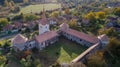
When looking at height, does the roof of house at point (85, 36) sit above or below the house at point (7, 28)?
above

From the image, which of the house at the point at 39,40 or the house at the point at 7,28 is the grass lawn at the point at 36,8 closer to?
the house at the point at 7,28

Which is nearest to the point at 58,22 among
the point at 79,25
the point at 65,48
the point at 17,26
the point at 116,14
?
the point at 79,25

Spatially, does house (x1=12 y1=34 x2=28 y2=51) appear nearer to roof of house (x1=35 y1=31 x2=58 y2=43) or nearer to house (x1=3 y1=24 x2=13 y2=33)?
roof of house (x1=35 y1=31 x2=58 y2=43)

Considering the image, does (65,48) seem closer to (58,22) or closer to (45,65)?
(45,65)

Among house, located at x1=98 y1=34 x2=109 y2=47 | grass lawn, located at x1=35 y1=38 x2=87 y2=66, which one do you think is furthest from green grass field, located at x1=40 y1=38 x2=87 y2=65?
house, located at x1=98 y1=34 x2=109 y2=47

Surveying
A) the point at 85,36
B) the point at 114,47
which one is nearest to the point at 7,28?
the point at 85,36

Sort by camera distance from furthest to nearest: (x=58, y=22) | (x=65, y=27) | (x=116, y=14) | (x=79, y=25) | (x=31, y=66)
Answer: (x=116, y=14) → (x=58, y=22) → (x=79, y=25) → (x=65, y=27) → (x=31, y=66)

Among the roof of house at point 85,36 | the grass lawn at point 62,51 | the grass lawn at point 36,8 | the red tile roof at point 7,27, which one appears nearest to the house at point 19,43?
the grass lawn at point 62,51

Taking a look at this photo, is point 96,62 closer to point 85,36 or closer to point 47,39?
point 85,36

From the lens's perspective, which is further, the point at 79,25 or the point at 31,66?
the point at 79,25
